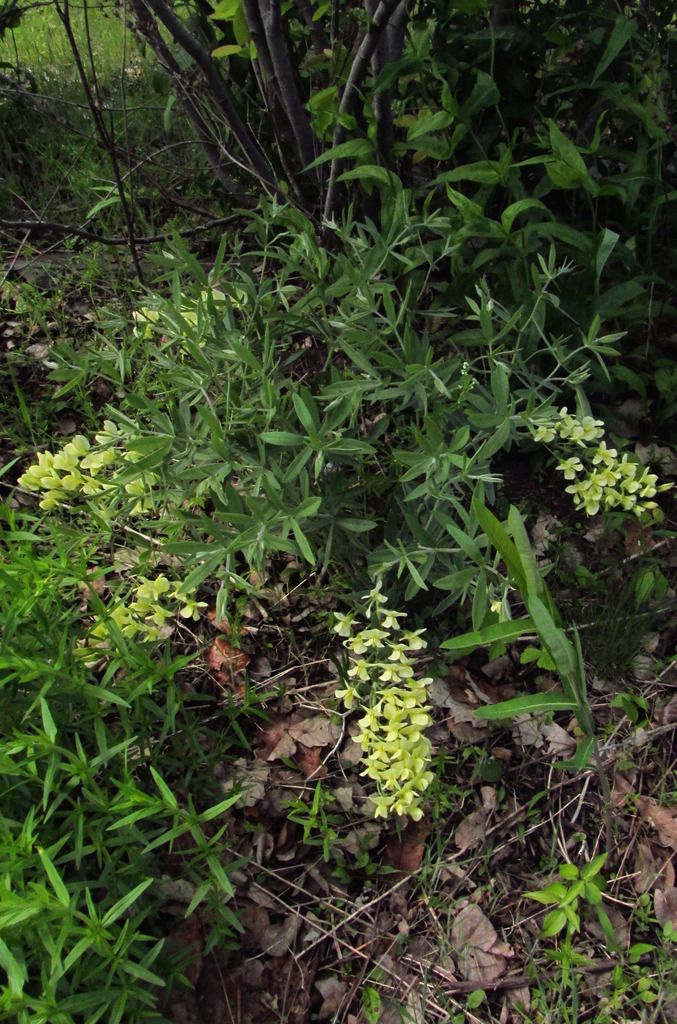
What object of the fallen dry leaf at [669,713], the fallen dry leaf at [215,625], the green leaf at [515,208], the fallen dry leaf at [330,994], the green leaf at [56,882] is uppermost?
the green leaf at [515,208]

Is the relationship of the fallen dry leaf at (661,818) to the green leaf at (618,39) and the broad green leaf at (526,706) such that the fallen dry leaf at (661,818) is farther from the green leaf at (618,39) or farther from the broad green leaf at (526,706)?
the green leaf at (618,39)

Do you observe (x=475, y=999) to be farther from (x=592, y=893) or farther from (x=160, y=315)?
(x=160, y=315)

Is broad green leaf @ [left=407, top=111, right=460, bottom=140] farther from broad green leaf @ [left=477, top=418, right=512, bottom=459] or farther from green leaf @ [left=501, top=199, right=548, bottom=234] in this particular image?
broad green leaf @ [left=477, top=418, right=512, bottom=459]

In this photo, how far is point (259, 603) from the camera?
2480mm

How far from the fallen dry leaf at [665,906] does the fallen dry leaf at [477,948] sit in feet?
1.14

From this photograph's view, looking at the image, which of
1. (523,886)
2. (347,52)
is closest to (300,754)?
(523,886)

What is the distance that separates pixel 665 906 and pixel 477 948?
0.44m

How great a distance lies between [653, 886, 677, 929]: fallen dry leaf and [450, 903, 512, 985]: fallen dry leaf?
346 millimetres

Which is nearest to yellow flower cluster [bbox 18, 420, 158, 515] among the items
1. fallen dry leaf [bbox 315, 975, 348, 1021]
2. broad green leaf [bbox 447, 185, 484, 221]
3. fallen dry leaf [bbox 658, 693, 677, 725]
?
broad green leaf [bbox 447, 185, 484, 221]

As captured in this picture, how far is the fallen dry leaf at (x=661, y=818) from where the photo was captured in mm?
2006

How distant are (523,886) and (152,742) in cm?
95

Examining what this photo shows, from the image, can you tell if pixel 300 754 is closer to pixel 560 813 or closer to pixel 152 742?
pixel 152 742

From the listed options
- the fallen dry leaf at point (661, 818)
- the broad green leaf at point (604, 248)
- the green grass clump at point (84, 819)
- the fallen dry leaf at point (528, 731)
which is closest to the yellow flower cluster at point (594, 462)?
the broad green leaf at point (604, 248)

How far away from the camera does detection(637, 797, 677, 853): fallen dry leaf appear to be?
6.58 feet
